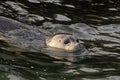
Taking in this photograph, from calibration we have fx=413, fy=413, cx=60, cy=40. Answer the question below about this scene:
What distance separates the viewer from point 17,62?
797 centimetres

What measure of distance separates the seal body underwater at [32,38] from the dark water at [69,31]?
0.36 meters

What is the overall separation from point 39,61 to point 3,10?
3.72m

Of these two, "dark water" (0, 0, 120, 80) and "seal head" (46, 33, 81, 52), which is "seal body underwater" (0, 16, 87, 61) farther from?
"dark water" (0, 0, 120, 80)

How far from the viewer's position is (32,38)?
9.91 metres

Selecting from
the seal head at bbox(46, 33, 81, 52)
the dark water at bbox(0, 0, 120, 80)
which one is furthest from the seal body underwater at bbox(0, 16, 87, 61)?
the dark water at bbox(0, 0, 120, 80)

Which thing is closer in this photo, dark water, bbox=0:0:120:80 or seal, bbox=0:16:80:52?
dark water, bbox=0:0:120:80

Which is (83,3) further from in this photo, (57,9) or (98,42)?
(98,42)

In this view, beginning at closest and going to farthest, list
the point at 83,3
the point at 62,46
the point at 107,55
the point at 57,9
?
1. the point at 107,55
2. the point at 62,46
3. the point at 57,9
4. the point at 83,3

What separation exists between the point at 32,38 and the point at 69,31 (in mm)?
1081

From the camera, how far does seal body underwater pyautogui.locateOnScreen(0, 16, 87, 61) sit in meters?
9.16

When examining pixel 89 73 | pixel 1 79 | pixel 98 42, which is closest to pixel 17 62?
pixel 1 79

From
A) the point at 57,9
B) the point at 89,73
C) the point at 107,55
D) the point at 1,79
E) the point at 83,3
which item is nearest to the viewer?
the point at 1,79

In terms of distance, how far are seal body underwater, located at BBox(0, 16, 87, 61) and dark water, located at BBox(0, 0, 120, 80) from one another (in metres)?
0.36

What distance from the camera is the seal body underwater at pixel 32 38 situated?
30.0 feet
